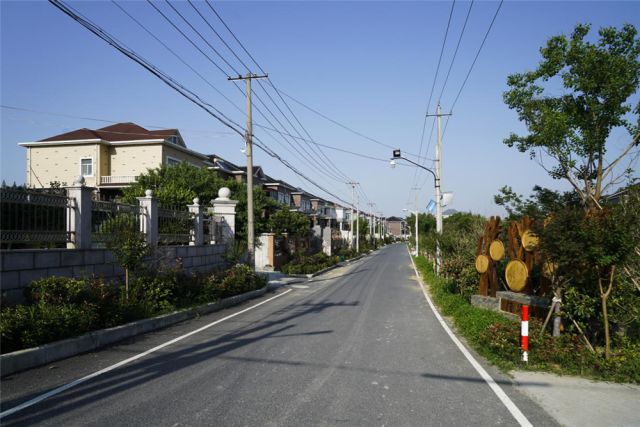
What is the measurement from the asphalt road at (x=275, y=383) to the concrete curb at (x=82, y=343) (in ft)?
0.85

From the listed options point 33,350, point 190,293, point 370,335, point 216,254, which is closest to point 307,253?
point 216,254

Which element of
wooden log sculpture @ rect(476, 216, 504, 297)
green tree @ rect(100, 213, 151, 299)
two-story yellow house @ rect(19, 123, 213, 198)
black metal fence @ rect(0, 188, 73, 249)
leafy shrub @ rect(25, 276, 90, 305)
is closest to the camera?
leafy shrub @ rect(25, 276, 90, 305)

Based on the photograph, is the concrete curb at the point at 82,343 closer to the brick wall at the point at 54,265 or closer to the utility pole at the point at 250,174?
the brick wall at the point at 54,265

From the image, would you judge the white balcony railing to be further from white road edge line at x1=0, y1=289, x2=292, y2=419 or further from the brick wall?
white road edge line at x1=0, y1=289, x2=292, y2=419

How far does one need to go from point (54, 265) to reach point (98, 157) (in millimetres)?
31462

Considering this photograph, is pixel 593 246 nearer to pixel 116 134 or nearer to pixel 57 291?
pixel 57 291

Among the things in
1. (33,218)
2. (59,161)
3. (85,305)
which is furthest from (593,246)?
(59,161)

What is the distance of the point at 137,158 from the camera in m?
38.5

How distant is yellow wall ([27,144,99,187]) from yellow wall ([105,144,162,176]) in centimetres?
193

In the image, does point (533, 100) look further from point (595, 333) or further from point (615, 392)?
point (615, 392)

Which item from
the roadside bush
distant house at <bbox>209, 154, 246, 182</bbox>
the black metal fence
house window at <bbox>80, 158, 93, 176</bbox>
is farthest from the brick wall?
distant house at <bbox>209, 154, 246, 182</bbox>

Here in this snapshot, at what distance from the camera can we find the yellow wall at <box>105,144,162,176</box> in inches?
1512

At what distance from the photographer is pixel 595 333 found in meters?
8.36

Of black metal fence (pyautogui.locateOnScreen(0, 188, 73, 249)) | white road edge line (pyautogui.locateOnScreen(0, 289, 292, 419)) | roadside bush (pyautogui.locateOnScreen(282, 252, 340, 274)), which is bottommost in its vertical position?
roadside bush (pyautogui.locateOnScreen(282, 252, 340, 274))
